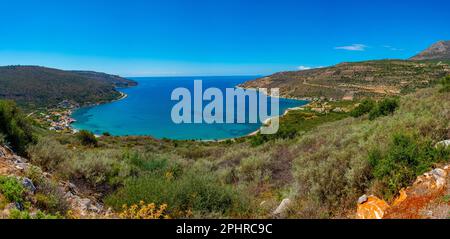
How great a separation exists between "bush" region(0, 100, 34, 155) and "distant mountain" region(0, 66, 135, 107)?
104607 mm

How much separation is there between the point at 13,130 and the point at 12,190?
5.65 m

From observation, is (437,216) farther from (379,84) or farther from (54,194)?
(379,84)

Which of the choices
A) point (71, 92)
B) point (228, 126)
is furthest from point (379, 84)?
point (71, 92)

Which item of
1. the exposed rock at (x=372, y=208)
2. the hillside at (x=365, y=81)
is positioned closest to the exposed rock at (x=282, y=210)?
the exposed rock at (x=372, y=208)

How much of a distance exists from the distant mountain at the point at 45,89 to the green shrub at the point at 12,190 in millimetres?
110611

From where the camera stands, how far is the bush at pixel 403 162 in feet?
17.4

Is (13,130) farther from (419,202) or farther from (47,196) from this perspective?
(419,202)

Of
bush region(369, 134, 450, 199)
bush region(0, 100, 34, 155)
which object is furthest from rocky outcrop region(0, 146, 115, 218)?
bush region(369, 134, 450, 199)

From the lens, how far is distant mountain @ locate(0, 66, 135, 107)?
343 feet

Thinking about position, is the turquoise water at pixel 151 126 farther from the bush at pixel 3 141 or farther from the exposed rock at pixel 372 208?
the exposed rock at pixel 372 208

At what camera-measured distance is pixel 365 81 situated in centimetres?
11175

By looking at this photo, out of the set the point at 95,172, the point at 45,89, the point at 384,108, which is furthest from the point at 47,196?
the point at 45,89

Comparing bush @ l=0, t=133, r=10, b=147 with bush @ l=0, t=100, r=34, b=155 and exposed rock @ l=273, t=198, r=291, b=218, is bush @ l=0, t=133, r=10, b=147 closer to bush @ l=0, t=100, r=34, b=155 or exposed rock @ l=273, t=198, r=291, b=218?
bush @ l=0, t=100, r=34, b=155
